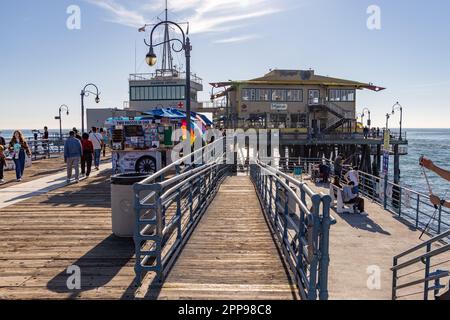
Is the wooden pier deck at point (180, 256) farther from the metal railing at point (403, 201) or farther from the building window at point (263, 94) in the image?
the building window at point (263, 94)

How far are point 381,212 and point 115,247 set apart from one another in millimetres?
10664

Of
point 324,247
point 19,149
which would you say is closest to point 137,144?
point 19,149

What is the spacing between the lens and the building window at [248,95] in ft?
163

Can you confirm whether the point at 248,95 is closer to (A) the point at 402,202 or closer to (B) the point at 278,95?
(B) the point at 278,95

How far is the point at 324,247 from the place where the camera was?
4.05 meters

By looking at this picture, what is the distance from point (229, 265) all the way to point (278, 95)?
46.0 meters

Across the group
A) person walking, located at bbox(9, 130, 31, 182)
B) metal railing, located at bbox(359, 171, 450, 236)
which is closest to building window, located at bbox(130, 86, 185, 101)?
metal railing, located at bbox(359, 171, 450, 236)

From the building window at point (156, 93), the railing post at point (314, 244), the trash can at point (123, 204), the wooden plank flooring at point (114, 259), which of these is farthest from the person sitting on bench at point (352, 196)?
the building window at point (156, 93)

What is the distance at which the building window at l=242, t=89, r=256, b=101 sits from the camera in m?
49.7

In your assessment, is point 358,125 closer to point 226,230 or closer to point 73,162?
point 73,162

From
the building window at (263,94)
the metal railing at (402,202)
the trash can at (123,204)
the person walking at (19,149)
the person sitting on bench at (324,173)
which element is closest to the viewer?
the trash can at (123,204)

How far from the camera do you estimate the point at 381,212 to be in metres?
14.4

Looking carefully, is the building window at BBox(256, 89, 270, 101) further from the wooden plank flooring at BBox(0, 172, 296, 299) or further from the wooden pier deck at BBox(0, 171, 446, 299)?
the wooden plank flooring at BBox(0, 172, 296, 299)

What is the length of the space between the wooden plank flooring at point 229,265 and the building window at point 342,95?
45.3m
